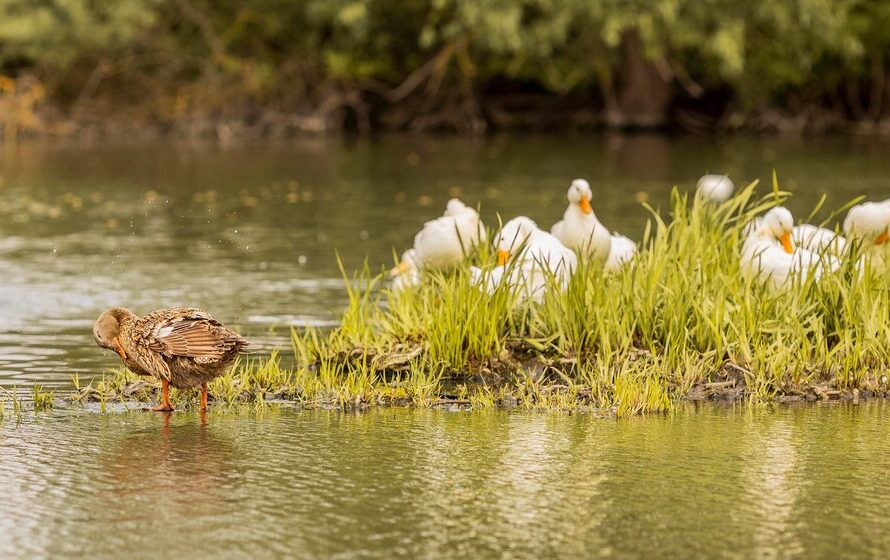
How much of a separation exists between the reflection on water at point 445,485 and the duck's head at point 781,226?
70.2 inches

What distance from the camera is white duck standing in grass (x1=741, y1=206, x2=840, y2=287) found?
31.0 feet

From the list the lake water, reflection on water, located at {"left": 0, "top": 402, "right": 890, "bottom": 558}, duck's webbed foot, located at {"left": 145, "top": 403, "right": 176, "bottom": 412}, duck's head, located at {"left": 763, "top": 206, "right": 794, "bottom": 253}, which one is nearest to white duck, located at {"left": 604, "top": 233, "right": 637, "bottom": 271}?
duck's head, located at {"left": 763, "top": 206, "right": 794, "bottom": 253}

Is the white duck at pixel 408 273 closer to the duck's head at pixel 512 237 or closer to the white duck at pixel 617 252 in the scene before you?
the duck's head at pixel 512 237

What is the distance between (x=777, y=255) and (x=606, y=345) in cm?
143

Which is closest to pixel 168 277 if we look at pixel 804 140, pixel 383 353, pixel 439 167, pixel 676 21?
pixel 383 353

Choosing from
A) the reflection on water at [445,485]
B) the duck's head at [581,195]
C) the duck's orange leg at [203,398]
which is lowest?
the reflection on water at [445,485]

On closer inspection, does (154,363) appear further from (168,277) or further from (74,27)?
(74,27)

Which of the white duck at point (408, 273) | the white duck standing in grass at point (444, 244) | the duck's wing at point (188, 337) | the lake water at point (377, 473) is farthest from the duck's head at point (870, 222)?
the duck's wing at point (188, 337)

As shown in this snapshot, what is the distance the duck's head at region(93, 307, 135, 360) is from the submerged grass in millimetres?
391

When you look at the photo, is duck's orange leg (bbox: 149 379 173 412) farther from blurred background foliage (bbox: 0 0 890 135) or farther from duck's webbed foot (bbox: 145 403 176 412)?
blurred background foliage (bbox: 0 0 890 135)

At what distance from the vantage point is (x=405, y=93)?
37875mm

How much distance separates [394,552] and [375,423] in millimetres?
2217

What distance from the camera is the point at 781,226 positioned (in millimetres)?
9766

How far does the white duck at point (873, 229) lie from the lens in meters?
10.0
